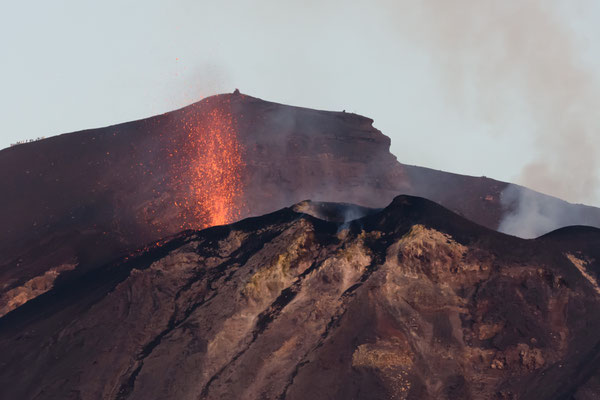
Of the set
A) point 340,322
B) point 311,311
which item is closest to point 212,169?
point 311,311

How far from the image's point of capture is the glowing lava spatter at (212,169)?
1419 inches

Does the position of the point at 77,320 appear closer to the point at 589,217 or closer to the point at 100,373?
the point at 100,373

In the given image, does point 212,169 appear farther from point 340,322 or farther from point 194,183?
point 340,322

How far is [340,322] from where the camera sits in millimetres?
19203

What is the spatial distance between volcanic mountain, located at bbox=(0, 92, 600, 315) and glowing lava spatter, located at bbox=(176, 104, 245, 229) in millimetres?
85

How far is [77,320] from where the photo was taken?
70.3 feet

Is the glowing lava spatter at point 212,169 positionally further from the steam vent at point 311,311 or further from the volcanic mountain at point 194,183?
the steam vent at point 311,311

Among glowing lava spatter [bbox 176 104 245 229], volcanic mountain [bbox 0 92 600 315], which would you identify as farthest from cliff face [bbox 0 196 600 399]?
glowing lava spatter [bbox 176 104 245 229]

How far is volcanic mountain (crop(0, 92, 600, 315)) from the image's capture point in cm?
3175

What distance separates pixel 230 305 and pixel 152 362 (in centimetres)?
358

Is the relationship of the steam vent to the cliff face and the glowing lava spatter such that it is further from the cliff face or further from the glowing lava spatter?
the glowing lava spatter

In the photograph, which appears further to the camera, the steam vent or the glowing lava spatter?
the glowing lava spatter

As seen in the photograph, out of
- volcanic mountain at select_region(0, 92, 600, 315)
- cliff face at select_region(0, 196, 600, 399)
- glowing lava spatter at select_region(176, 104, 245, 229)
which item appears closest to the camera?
cliff face at select_region(0, 196, 600, 399)

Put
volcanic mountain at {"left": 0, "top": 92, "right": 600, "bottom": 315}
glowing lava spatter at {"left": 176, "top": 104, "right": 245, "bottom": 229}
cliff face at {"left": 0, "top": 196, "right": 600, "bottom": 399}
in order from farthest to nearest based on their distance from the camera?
glowing lava spatter at {"left": 176, "top": 104, "right": 245, "bottom": 229}, volcanic mountain at {"left": 0, "top": 92, "right": 600, "bottom": 315}, cliff face at {"left": 0, "top": 196, "right": 600, "bottom": 399}
